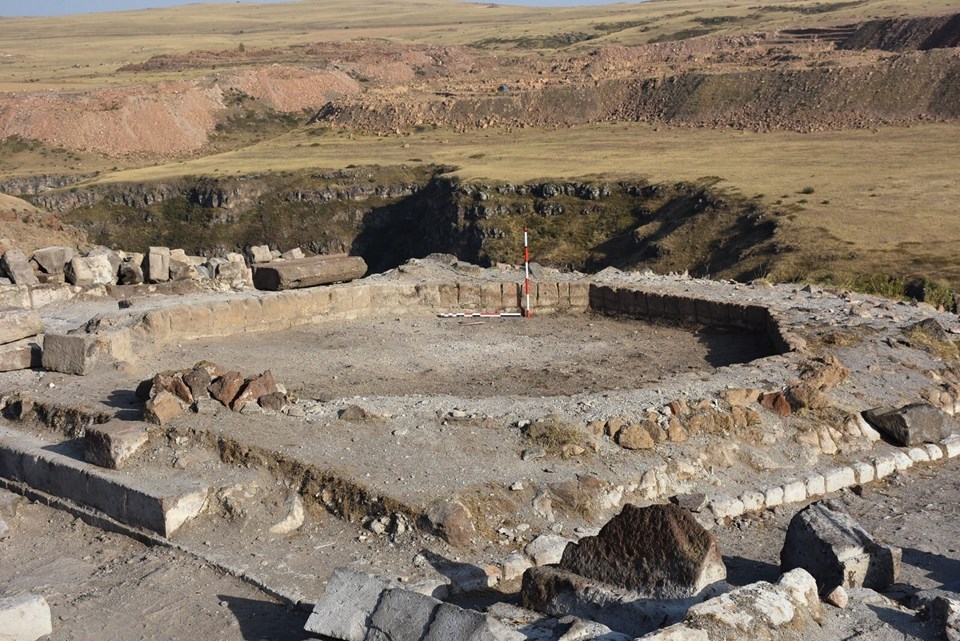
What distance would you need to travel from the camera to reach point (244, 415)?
33.7ft

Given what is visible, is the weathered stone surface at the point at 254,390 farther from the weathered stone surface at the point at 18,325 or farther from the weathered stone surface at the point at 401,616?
the weathered stone surface at the point at 18,325

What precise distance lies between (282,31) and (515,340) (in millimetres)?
130271

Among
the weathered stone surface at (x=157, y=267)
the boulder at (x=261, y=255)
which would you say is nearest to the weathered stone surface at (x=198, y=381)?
the weathered stone surface at (x=157, y=267)

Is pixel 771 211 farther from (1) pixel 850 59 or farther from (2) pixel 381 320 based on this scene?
(1) pixel 850 59

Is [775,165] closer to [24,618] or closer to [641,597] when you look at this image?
[641,597]

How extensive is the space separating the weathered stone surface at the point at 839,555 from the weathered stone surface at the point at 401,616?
2.73m

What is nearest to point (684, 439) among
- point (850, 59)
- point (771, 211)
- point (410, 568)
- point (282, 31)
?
point (410, 568)

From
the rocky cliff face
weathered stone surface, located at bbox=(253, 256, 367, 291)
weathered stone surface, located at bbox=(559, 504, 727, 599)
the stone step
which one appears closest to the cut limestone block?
the stone step

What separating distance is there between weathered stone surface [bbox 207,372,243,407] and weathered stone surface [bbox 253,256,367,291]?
7.73m

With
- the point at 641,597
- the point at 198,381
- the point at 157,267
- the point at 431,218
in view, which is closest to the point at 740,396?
the point at 641,597

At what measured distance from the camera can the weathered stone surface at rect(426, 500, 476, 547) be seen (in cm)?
833

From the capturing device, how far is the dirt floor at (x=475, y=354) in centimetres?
1257

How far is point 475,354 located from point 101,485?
19.0 feet

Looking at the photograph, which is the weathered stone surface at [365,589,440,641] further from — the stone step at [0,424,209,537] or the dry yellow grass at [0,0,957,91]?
the dry yellow grass at [0,0,957,91]
